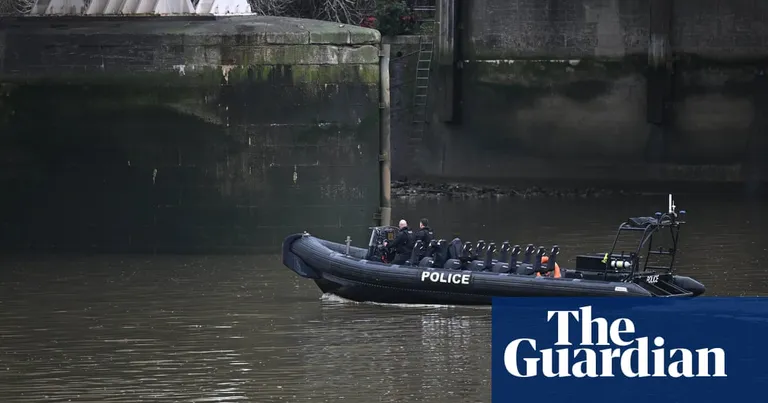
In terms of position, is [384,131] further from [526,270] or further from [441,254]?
[526,270]

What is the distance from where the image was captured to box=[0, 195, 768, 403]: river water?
21.0m

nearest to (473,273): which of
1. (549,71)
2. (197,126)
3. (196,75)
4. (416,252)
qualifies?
(416,252)

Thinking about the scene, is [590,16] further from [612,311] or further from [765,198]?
[612,311]

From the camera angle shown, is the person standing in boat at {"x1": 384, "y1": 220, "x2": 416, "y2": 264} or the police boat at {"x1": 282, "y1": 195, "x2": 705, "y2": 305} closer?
the police boat at {"x1": 282, "y1": 195, "x2": 705, "y2": 305}

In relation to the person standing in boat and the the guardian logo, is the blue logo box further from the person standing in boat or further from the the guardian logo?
the person standing in boat

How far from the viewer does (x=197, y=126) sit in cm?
3141

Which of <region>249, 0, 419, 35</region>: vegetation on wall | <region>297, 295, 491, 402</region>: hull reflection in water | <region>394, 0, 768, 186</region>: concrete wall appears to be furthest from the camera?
<region>249, 0, 419, 35</region>: vegetation on wall

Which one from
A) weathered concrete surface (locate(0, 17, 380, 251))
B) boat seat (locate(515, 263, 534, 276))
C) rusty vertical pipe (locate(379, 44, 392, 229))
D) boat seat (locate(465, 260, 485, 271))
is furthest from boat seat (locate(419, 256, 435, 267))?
rusty vertical pipe (locate(379, 44, 392, 229))

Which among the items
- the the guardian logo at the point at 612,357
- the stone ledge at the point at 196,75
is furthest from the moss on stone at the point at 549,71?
the the guardian logo at the point at 612,357

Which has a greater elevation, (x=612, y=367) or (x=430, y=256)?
(x=612, y=367)

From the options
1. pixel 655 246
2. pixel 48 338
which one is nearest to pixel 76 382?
pixel 48 338

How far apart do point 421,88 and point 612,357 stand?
29.8 m

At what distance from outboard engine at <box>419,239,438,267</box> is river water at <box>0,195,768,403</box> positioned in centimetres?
72

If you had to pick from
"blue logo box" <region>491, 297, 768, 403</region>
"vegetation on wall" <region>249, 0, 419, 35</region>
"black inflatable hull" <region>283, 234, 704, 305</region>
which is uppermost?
"vegetation on wall" <region>249, 0, 419, 35</region>
